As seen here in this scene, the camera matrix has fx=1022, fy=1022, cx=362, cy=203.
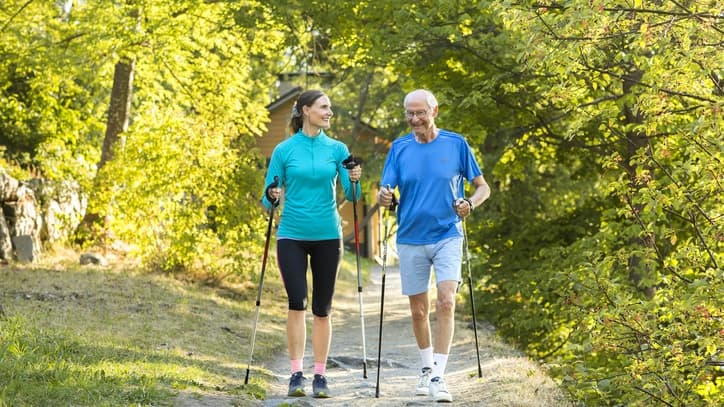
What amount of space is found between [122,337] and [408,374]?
2758 mm

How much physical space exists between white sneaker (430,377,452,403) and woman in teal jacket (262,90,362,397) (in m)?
0.79

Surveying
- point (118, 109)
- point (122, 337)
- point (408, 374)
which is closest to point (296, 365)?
point (408, 374)

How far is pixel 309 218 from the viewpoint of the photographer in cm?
745

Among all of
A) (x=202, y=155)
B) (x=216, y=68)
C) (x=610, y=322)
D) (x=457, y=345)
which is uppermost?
(x=216, y=68)

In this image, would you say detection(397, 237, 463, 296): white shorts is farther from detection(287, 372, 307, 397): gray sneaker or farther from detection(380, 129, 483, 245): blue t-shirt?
detection(287, 372, 307, 397): gray sneaker

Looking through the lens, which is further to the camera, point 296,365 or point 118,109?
point 118,109

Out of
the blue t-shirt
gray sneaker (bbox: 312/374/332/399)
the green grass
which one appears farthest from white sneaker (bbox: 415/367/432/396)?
the green grass

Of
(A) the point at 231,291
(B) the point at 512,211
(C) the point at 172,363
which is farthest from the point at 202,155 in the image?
(C) the point at 172,363

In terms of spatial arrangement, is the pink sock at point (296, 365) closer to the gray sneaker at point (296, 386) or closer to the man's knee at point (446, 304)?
the gray sneaker at point (296, 386)

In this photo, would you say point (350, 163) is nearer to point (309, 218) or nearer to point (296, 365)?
point (309, 218)

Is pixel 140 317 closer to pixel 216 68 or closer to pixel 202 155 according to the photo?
pixel 202 155

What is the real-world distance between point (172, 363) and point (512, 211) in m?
9.81

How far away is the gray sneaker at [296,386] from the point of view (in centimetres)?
754

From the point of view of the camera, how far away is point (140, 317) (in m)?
11.5
